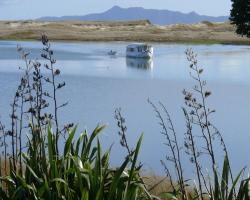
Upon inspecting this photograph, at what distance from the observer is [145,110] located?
23.1 metres

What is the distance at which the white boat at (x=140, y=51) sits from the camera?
59.3 m

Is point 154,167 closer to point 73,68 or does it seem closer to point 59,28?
point 73,68

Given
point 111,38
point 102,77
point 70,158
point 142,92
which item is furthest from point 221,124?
point 111,38

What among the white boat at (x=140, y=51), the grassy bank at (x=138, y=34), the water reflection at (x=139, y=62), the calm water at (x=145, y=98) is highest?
the calm water at (x=145, y=98)

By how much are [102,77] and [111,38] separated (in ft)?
208

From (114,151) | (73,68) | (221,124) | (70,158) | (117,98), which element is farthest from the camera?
(73,68)

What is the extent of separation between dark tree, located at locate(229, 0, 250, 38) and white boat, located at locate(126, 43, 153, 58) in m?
48.9

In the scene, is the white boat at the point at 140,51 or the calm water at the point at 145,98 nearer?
the calm water at the point at 145,98

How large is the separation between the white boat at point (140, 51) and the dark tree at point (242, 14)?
48.9 m

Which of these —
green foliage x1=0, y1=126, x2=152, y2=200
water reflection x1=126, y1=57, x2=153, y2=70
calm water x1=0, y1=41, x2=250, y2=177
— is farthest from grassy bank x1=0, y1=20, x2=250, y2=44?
green foliage x1=0, y1=126, x2=152, y2=200

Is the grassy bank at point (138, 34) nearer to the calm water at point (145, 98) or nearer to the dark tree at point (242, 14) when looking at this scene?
the calm water at point (145, 98)

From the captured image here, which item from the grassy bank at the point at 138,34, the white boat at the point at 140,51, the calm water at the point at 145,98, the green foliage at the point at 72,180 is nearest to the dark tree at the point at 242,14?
the calm water at the point at 145,98

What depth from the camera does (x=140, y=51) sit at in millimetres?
60531

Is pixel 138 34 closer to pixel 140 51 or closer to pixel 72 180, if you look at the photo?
pixel 140 51
